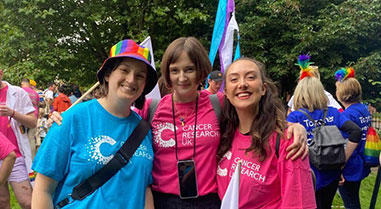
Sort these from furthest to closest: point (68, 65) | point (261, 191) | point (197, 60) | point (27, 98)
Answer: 1. point (68, 65)
2. point (27, 98)
3. point (197, 60)
4. point (261, 191)

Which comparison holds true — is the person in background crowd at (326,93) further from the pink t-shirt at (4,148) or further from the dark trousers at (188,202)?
the pink t-shirt at (4,148)

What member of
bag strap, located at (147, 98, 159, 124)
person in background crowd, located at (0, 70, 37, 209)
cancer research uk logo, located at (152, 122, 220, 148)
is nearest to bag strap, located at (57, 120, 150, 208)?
cancer research uk logo, located at (152, 122, 220, 148)

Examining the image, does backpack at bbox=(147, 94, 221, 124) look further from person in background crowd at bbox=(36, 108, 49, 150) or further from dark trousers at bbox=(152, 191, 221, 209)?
person in background crowd at bbox=(36, 108, 49, 150)

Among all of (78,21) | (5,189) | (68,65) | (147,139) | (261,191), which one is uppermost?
(78,21)

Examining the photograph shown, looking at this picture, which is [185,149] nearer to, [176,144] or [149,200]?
[176,144]

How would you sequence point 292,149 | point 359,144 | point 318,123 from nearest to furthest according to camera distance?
point 292,149 → point 318,123 → point 359,144

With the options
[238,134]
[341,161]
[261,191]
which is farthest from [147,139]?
[341,161]

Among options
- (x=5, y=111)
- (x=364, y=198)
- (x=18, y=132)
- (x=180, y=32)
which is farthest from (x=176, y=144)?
(x=180, y=32)

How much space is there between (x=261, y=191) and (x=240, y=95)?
22.3 inches

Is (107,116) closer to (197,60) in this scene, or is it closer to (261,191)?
(197,60)

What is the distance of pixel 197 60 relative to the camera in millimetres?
2146

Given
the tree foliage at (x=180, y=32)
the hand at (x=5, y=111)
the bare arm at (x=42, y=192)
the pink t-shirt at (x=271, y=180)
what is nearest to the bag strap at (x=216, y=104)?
the pink t-shirt at (x=271, y=180)

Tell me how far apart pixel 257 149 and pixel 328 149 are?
6.26 ft

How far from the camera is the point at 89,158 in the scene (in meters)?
1.74
